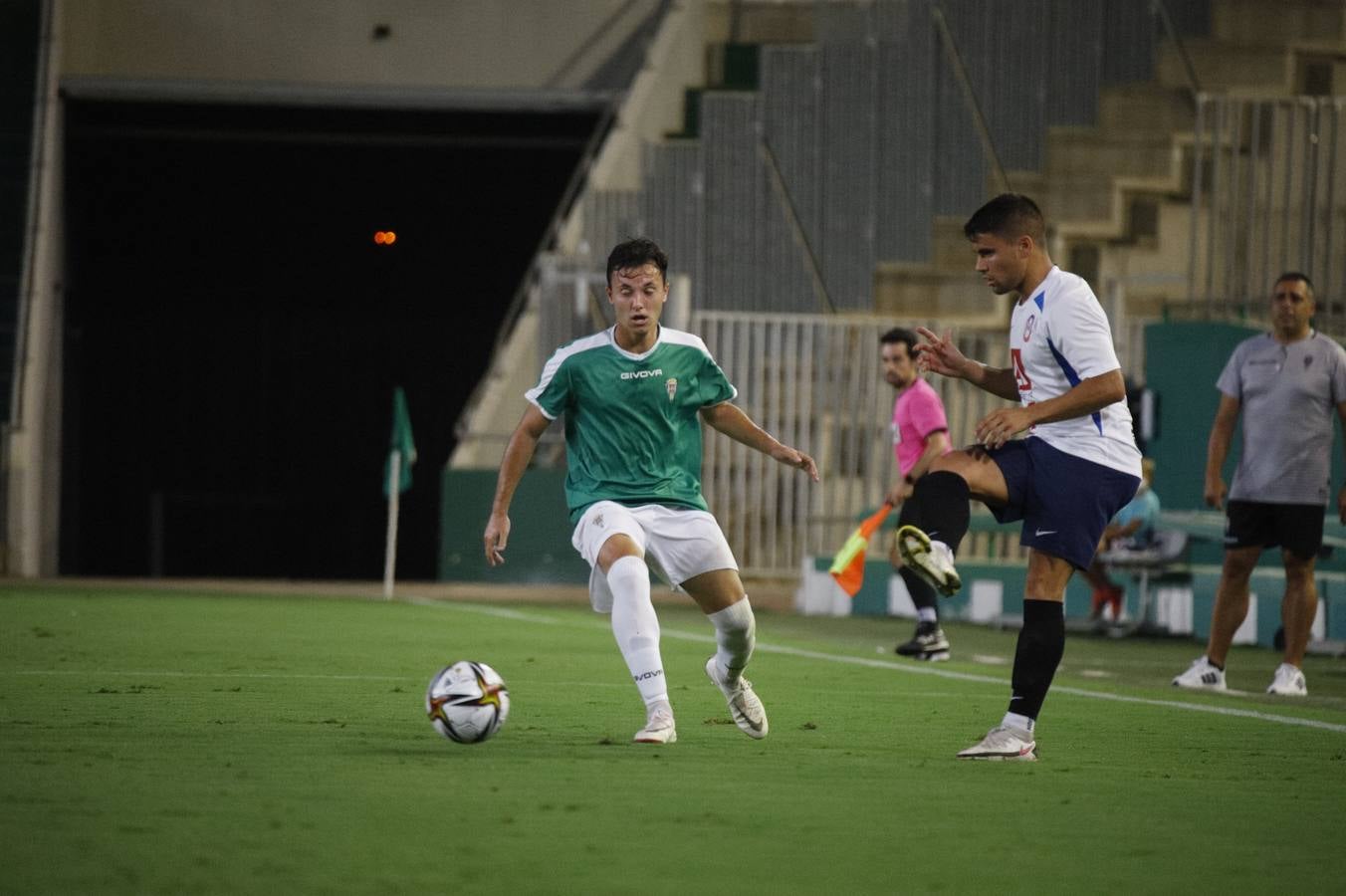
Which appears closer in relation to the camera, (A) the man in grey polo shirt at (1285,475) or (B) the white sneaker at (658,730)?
(B) the white sneaker at (658,730)

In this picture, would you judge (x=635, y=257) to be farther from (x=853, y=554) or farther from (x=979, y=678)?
(x=853, y=554)

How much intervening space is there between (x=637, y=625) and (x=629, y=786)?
1.32 meters

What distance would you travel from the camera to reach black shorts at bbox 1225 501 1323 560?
445 inches

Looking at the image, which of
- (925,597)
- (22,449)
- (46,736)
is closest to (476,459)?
(22,449)

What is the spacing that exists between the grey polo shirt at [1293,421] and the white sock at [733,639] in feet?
14.7

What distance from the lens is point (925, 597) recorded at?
13.7 metres

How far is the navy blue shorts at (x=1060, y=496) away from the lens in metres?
7.33

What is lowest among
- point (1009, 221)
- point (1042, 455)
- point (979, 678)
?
point (979, 678)

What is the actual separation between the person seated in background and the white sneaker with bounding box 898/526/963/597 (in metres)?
10.8

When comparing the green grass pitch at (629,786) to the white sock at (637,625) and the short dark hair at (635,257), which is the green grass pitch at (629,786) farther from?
the short dark hair at (635,257)

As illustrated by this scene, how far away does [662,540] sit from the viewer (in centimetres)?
781

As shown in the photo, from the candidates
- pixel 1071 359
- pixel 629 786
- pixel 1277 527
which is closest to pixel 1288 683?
pixel 1277 527

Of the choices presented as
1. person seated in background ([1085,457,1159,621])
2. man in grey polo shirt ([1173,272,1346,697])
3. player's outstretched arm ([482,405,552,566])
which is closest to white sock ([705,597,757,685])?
player's outstretched arm ([482,405,552,566])

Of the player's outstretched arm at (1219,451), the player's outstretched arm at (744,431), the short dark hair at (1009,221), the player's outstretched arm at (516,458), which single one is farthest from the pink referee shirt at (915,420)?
the short dark hair at (1009,221)
